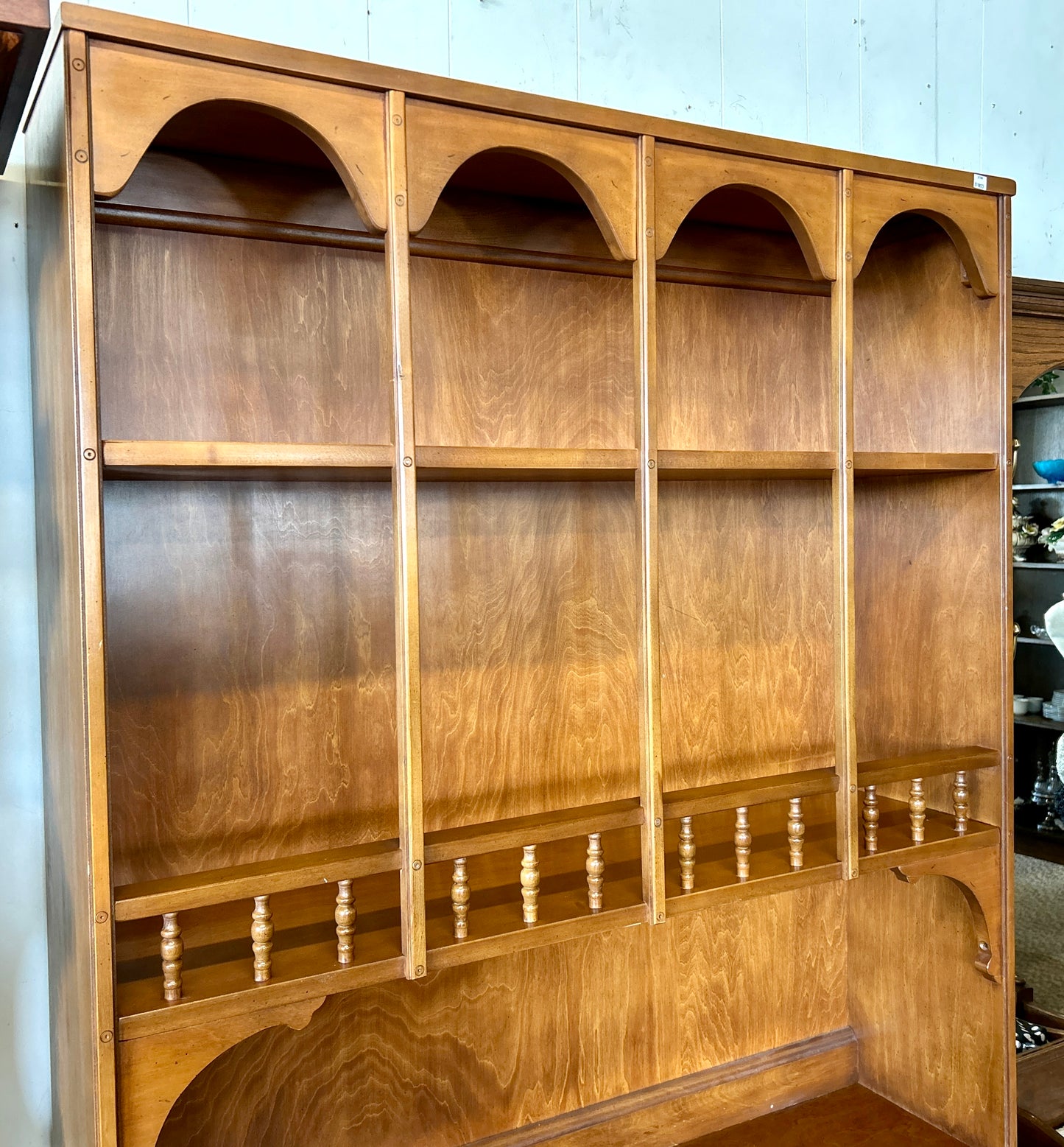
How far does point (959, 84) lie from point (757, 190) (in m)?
1.33

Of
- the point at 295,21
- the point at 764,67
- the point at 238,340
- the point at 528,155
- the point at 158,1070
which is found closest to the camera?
the point at 158,1070

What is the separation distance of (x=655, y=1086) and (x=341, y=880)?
1.21m

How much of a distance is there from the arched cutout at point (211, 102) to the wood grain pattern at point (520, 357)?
44 centimetres

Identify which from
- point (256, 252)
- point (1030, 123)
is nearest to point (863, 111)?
point (1030, 123)

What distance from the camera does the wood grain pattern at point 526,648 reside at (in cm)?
207

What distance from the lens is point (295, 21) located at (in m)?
1.97

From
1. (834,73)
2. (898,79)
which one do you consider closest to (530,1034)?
(834,73)

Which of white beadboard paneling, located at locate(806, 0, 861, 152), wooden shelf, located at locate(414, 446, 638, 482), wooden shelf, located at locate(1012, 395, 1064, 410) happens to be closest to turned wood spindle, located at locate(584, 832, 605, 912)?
wooden shelf, located at locate(414, 446, 638, 482)

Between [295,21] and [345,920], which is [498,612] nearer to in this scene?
[345,920]

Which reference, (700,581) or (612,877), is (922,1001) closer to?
(612,877)

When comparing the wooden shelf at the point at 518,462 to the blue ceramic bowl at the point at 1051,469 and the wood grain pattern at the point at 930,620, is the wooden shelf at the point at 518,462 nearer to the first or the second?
the wood grain pattern at the point at 930,620

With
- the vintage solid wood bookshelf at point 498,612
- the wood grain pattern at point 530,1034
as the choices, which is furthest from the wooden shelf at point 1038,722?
the wood grain pattern at point 530,1034

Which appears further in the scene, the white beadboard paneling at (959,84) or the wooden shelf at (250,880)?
the white beadboard paneling at (959,84)

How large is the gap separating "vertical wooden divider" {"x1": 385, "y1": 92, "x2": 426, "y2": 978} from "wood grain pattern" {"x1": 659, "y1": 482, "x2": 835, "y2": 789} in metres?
0.85
